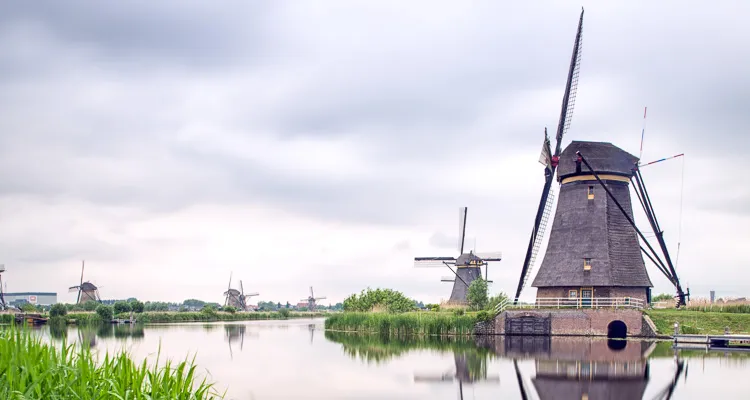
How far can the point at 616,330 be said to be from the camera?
3114 cm

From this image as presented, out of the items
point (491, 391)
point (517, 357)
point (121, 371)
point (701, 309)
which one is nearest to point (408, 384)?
point (491, 391)

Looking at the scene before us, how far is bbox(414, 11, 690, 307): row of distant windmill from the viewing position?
30859 millimetres

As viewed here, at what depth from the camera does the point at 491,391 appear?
14.0m

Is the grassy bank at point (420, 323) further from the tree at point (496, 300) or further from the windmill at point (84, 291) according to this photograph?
the windmill at point (84, 291)

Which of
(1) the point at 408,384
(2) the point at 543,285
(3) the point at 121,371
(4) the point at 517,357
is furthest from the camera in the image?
(2) the point at 543,285

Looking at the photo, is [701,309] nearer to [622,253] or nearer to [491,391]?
[622,253]

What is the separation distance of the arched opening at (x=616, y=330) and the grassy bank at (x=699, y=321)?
1.33 meters

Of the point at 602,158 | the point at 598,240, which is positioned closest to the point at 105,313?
the point at 598,240

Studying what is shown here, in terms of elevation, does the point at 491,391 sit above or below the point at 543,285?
below

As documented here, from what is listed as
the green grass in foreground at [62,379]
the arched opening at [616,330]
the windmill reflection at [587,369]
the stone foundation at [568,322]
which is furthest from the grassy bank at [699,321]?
the green grass in foreground at [62,379]

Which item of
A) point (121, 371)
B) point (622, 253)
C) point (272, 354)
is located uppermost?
point (622, 253)

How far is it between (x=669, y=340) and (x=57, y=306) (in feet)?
158

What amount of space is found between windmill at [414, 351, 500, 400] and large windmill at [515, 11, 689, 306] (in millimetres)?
12744

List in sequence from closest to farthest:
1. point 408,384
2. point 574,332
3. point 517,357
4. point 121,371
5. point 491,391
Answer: point 121,371
point 491,391
point 408,384
point 517,357
point 574,332
